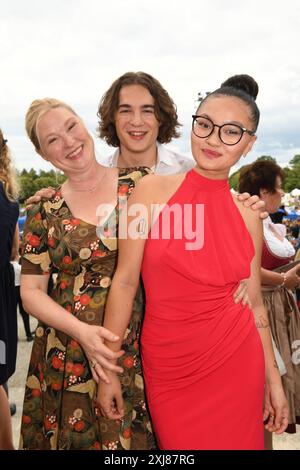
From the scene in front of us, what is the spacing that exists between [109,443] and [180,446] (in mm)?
376

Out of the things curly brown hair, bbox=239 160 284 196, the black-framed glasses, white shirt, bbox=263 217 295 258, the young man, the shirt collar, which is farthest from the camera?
curly brown hair, bbox=239 160 284 196

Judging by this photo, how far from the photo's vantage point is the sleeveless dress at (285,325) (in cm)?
274

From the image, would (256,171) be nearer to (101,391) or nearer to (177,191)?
(177,191)

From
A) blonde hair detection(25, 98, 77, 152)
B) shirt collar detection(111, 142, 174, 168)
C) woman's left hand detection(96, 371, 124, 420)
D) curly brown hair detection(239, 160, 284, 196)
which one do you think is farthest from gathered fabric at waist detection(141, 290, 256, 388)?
curly brown hair detection(239, 160, 284, 196)

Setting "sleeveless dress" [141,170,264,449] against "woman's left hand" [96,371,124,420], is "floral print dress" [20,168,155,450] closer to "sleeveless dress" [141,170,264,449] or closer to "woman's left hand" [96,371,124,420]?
"woman's left hand" [96,371,124,420]

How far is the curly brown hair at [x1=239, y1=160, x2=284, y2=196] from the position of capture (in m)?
2.95

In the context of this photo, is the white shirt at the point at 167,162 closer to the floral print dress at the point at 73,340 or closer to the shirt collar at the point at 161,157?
the shirt collar at the point at 161,157

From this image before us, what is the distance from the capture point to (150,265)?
4.98 feet

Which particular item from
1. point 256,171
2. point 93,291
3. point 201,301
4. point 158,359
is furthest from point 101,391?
point 256,171

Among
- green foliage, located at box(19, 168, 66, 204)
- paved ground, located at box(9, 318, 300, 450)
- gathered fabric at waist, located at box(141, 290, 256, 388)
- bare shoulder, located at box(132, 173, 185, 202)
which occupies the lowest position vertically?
paved ground, located at box(9, 318, 300, 450)

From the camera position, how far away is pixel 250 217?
5.44 ft

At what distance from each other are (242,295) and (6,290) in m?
1.62

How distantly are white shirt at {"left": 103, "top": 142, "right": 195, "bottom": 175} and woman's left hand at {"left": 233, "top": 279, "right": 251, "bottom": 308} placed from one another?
109 cm

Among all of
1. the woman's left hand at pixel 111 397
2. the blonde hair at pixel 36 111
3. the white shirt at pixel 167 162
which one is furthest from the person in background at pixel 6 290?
the woman's left hand at pixel 111 397
